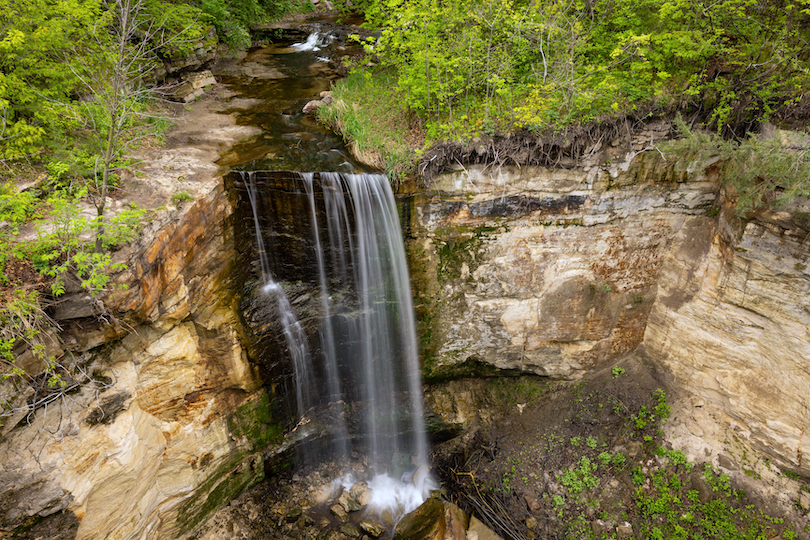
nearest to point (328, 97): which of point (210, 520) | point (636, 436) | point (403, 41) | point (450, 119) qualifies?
point (403, 41)

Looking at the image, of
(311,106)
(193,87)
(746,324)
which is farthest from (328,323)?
(746,324)

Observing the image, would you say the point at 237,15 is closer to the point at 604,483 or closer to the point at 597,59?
the point at 597,59

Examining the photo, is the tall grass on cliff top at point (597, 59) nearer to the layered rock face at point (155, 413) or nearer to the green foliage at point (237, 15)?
the layered rock face at point (155, 413)

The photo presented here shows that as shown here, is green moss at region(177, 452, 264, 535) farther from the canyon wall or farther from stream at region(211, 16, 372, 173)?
stream at region(211, 16, 372, 173)

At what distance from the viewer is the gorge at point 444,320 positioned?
4.79 meters

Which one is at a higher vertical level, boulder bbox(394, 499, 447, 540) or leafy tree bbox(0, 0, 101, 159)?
leafy tree bbox(0, 0, 101, 159)

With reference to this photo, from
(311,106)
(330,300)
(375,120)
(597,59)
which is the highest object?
(597,59)

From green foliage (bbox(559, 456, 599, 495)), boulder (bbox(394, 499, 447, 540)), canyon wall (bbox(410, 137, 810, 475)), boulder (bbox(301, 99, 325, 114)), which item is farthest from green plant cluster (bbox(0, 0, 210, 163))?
green foliage (bbox(559, 456, 599, 495))

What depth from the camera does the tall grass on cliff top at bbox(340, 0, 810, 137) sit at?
228 inches

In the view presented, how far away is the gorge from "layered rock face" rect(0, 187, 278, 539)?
0.02m

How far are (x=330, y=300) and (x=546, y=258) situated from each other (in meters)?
3.84

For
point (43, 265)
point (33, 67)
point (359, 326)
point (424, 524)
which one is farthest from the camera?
point (359, 326)

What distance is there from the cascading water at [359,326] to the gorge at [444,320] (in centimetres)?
9

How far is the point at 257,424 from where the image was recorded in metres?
6.84
